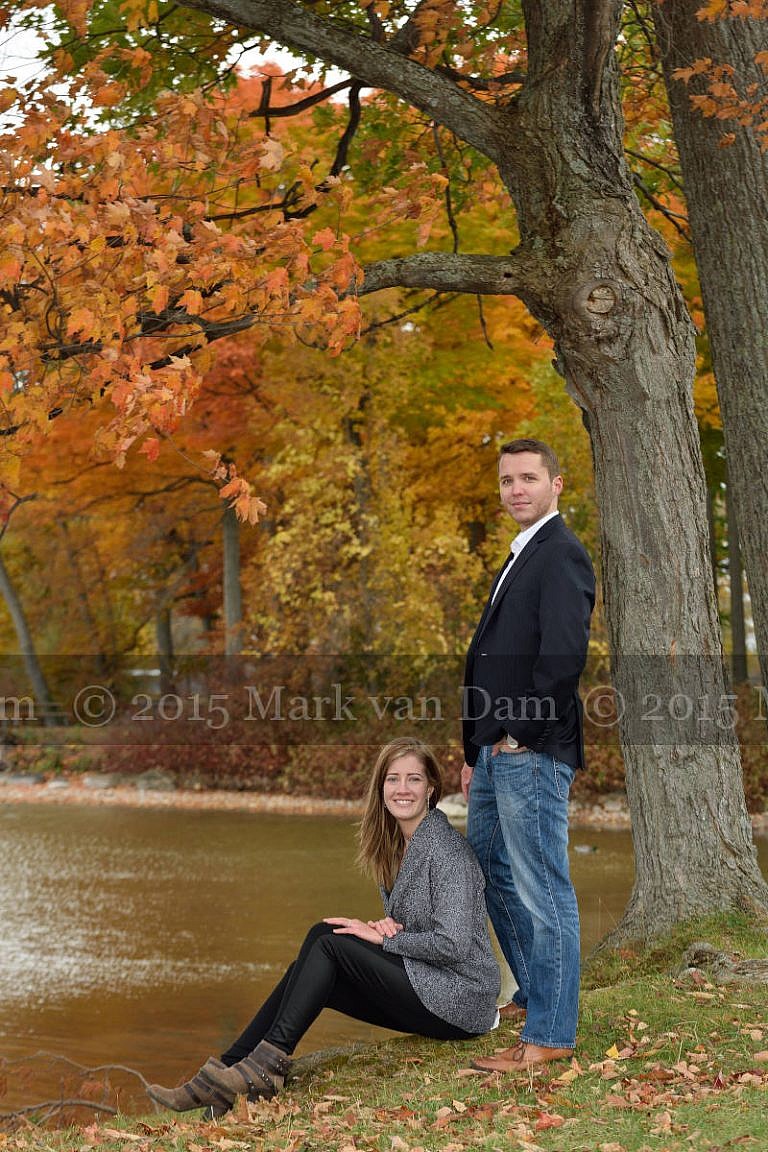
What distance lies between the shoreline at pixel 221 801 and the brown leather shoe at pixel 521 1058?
11.5m

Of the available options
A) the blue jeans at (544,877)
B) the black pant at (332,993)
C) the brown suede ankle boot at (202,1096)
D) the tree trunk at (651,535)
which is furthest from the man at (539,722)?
the tree trunk at (651,535)

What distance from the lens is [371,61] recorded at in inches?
238

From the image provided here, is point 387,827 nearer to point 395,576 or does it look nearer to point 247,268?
point 247,268

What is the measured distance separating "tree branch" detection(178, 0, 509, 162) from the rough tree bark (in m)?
0.02

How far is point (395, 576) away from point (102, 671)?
11138mm

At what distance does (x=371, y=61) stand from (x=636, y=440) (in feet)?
7.51

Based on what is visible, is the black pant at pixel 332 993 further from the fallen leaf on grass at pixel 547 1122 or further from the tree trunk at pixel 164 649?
the tree trunk at pixel 164 649

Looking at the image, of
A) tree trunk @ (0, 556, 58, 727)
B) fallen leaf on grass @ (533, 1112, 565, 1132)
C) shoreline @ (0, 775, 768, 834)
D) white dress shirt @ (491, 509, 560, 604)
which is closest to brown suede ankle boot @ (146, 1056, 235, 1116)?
fallen leaf on grass @ (533, 1112, 565, 1132)

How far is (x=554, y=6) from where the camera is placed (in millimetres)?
6145

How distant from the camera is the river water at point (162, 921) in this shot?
7.27 metres

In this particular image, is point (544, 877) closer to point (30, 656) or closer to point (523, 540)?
point (523, 540)

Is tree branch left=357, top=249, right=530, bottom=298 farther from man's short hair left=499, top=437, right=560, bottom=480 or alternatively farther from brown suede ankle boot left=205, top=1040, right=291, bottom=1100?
brown suede ankle boot left=205, top=1040, right=291, bottom=1100

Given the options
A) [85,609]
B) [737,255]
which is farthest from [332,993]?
[85,609]

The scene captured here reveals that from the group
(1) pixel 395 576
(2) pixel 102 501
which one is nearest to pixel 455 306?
(1) pixel 395 576
